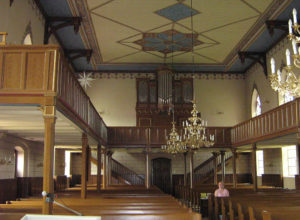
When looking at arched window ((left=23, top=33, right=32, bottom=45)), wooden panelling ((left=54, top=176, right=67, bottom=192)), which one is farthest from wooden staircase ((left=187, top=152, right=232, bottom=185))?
arched window ((left=23, top=33, right=32, bottom=45))

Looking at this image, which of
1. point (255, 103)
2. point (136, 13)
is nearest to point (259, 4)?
point (136, 13)

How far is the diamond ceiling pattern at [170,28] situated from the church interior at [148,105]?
0.10m

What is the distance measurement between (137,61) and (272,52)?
9.63 metres

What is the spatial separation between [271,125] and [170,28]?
7939mm

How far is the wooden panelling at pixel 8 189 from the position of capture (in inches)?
615

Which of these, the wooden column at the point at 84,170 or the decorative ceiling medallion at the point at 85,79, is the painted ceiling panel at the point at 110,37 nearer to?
the decorative ceiling medallion at the point at 85,79

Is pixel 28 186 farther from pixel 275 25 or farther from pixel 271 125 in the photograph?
pixel 275 25

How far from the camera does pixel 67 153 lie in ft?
96.0

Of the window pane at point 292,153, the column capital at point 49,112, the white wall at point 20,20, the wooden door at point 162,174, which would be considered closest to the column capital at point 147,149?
the wooden door at point 162,174

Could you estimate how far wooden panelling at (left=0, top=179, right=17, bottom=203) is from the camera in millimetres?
15631

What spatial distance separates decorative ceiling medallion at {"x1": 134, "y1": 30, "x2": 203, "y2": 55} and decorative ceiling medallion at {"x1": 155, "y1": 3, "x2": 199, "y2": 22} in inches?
86.4

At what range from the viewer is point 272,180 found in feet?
83.8

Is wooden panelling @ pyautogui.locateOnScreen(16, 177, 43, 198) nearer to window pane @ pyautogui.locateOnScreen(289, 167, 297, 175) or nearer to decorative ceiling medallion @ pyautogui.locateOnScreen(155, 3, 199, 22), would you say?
decorative ceiling medallion @ pyautogui.locateOnScreen(155, 3, 199, 22)

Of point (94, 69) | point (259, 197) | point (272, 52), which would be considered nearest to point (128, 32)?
point (94, 69)
